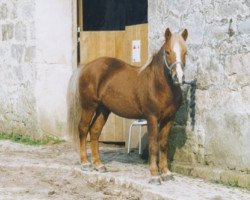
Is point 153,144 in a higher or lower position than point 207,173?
higher

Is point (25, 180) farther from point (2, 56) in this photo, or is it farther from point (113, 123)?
point (2, 56)

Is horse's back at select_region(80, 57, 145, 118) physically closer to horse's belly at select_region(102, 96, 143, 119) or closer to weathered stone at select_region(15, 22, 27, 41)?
horse's belly at select_region(102, 96, 143, 119)

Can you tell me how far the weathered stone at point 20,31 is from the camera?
10.5 metres

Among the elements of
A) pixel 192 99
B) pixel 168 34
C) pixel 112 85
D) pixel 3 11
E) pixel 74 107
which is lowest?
pixel 74 107

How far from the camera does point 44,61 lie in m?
10.2

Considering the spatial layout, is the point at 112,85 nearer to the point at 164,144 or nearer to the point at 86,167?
the point at 164,144

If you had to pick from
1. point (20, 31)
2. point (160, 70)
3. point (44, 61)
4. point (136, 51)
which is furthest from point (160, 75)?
point (20, 31)

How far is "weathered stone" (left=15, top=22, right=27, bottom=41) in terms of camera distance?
10.5 m

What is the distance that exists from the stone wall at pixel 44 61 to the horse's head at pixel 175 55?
3.78 meters

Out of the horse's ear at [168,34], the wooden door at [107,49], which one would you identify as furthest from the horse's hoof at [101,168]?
the wooden door at [107,49]

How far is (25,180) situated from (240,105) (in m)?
2.86

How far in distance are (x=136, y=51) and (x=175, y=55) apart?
2659 millimetres

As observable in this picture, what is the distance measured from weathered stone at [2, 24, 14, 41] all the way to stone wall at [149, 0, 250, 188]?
13.3 ft

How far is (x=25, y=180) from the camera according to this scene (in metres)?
7.59
